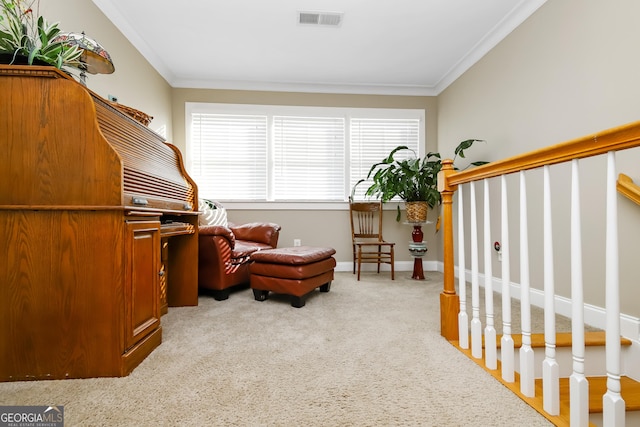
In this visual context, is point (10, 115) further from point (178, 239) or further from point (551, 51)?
point (551, 51)

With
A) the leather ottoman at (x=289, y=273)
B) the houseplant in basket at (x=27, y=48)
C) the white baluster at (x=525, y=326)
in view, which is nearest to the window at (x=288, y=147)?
the leather ottoman at (x=289, y=273)

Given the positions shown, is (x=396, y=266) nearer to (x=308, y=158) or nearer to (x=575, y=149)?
(x=308, y=158)

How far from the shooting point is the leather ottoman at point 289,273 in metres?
2.65

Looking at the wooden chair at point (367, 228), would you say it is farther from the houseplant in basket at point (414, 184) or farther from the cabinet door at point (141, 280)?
the cabinet door at point (141, 280)

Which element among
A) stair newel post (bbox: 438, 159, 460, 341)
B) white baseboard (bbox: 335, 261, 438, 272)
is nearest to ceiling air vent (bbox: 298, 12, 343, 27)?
stair newel post (bbox: 438, 159, 460, 341)

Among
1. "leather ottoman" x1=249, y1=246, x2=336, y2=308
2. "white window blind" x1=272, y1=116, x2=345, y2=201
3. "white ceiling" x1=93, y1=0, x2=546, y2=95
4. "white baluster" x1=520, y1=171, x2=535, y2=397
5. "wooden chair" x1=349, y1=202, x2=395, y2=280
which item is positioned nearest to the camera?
"white baluster" x1=520, y1=171, x2=535, y2=397

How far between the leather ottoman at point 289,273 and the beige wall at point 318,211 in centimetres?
152

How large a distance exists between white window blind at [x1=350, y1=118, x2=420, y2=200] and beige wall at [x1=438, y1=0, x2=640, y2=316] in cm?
137

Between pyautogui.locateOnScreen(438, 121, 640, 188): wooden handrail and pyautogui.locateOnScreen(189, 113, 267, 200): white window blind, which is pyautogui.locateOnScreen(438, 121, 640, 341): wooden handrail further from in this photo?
pyautogui.locateOnScreen(189, 113, 267, 200): white window blind

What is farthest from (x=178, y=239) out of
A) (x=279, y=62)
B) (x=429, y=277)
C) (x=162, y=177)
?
(x=429, y=277)

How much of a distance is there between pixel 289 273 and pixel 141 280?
1.22 meters

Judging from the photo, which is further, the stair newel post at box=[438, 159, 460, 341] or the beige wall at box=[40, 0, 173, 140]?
the beige wall at box=[40, 0, 173, 140]

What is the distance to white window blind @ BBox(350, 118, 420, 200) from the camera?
4.64m

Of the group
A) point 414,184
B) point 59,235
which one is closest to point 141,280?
point 59,235
